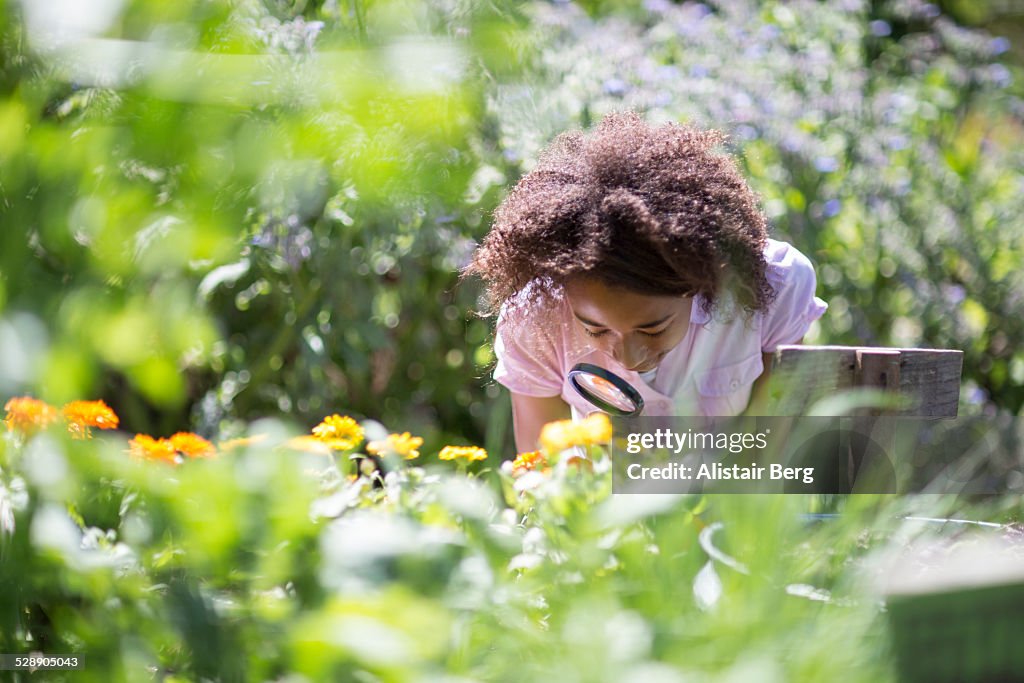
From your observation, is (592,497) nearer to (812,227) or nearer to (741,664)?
(741,664)

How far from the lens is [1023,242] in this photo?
3.35 m

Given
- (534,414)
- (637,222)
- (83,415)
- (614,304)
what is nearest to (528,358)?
(534,414)

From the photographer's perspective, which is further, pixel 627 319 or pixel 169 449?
pixel 627 319

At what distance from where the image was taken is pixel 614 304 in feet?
5.59

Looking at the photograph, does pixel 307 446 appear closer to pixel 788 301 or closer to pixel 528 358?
pixel 528 358

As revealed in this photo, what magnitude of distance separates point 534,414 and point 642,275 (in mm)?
566

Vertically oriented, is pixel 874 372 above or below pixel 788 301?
below

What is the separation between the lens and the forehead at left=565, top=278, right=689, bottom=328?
1.70m

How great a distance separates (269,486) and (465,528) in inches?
14.0

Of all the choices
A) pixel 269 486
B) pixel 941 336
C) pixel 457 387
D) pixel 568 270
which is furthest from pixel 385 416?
pixel 269 486

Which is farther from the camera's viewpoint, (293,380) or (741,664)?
(293,380)

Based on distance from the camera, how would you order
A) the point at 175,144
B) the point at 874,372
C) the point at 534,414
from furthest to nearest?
the point at 534,414
the point at 874,372
the point at 175,144

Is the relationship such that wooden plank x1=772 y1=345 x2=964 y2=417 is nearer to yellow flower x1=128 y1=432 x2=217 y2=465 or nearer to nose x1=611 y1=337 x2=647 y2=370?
nose x1=611 y1=337 x2=647 y2=370

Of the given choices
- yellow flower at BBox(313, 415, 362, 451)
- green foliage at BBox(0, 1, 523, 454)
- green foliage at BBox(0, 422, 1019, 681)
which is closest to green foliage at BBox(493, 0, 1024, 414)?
yellow flower at BBox(313, 415, 362, 451)
